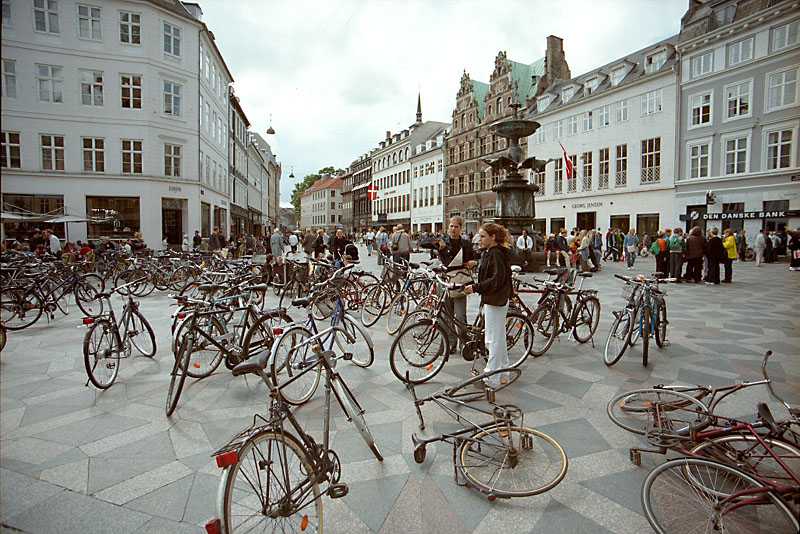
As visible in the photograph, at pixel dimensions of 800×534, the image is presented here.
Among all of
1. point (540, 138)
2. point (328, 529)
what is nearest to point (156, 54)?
point (328, 529)

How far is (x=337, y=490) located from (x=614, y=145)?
36388 millimetres

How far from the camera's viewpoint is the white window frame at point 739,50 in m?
24.4

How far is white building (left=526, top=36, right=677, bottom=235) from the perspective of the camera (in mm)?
29672

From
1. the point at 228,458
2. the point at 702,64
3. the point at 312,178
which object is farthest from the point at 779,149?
the point at 312,178

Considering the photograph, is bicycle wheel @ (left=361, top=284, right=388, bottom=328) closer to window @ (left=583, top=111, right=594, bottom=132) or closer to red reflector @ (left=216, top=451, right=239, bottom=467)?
red reflector @ (left=216, top=451, right=239, bottom=467)

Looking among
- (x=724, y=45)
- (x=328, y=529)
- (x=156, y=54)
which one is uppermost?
(x=724, y=45)

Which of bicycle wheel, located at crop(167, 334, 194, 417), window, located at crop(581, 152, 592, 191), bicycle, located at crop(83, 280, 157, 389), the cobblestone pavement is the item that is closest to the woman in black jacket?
the cobblestone pavement

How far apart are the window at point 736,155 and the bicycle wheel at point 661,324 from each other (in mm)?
26545

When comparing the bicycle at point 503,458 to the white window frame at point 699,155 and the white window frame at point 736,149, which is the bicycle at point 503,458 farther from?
the white window frame at point 699,155

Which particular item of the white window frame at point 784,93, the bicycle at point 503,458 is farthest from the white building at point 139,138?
the white window frame at point 784,93

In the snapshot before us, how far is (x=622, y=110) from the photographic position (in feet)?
Result: 106

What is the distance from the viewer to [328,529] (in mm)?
2545

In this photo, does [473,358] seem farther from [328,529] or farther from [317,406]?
[328,529]

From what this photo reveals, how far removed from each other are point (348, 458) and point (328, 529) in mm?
772
